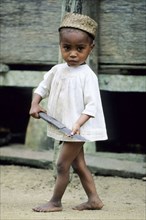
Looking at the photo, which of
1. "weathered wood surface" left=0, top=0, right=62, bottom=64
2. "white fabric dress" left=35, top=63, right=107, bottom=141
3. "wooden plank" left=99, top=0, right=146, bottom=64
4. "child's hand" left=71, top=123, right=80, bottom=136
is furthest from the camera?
"weathered wood surface" left=0, top=0, right=62, bottom=64

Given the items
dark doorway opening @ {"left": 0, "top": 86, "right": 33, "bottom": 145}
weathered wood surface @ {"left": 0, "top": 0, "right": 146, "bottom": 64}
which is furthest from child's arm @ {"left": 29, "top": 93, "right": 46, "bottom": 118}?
dark doorway opening @ {"left": 0, "top": 86, "right": 33, "bottom": 145}

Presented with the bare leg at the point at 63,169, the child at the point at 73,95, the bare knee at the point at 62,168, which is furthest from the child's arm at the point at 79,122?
the bare knee at the point at 62,168

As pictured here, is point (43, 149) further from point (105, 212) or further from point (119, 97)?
point (105, 212)

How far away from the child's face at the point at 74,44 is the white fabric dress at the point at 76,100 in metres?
0.12

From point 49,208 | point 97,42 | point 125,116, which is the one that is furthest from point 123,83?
point 49,208

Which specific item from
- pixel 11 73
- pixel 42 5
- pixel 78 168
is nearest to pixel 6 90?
pixel 11 73

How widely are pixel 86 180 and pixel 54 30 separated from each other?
8.40 ft

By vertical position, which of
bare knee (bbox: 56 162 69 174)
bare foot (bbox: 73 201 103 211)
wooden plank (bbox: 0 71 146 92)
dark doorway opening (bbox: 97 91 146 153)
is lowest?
dark doorway opening (bbox: 97 91 146 153)

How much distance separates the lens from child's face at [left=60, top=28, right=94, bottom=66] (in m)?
3.58

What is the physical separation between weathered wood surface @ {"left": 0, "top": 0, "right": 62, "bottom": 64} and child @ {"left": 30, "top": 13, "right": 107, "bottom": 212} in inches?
88.8

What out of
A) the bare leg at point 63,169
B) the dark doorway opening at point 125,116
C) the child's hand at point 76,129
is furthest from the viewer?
the dark doorway opening at point 125,116

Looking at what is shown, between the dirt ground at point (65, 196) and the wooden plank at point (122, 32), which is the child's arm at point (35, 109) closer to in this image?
the dirt ground at point (65, 196)

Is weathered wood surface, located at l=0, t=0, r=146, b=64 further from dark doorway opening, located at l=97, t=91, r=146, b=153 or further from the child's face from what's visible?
the child's face

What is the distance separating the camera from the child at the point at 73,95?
3.59m
